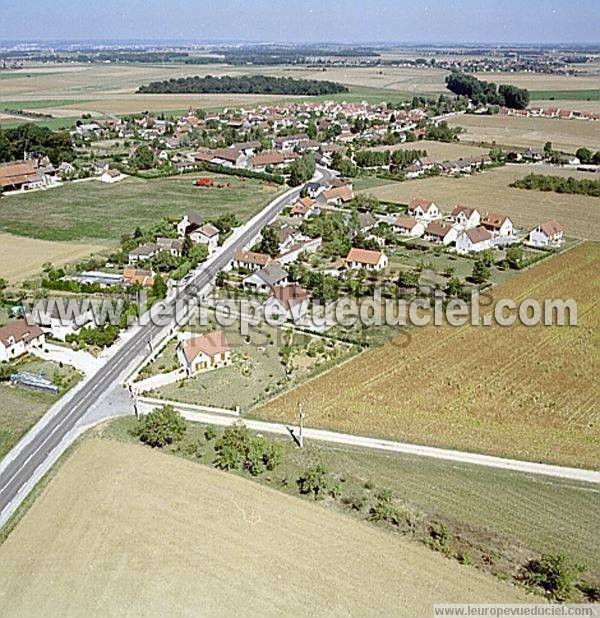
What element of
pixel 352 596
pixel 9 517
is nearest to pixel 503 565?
pixel 352 596

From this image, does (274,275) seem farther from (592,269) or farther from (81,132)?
(81,132)

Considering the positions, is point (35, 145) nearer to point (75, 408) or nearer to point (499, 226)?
point (499, 226)

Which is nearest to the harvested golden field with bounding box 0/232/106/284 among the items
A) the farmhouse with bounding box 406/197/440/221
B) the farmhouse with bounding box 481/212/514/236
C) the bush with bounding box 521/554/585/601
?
the farmhouse with bounding box 406/197/440/221

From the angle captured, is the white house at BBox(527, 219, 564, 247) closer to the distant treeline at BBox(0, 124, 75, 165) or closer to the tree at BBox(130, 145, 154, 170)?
the tree at BBox(130, 145, 154, 170)

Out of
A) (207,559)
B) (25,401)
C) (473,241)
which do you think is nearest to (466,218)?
(473,241)

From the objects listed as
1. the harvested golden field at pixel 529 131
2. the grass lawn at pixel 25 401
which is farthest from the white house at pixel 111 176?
the harvested golden field at pixel 529 131
